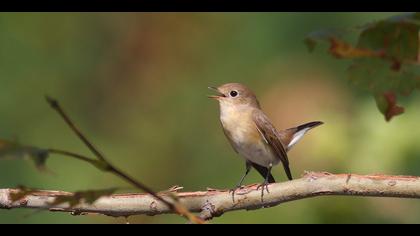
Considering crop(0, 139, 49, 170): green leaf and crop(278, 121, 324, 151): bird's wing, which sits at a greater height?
crop(278, 121, 324, 151): bird's wing

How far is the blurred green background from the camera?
569cm

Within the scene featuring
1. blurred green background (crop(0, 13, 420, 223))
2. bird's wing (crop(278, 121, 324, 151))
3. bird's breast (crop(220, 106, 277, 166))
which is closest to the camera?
bird's breast (crop(220, 106, 277, 166))

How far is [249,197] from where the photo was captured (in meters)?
2.41

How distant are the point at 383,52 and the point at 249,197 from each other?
1.20m

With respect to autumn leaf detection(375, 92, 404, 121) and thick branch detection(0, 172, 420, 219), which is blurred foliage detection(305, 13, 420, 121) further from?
thick branch detection(0, 172, 420, 219)

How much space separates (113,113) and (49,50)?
105 cm

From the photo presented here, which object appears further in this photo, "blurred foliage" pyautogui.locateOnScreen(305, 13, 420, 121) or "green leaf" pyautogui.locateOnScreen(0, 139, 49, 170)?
"blurred foliage" pyautogui.locateOnScreen(305, 13, 420, 121)

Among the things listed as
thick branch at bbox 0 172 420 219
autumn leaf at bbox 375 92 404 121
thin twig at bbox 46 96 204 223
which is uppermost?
thick branch at bbox 0 172 420 219

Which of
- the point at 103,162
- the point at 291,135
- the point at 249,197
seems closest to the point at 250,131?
the point at 291,135

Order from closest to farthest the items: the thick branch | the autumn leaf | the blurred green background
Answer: the autumn leaf < the thick branch < the blurred green background

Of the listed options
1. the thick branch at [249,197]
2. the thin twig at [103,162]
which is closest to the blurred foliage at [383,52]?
the thin twig at [103,162]

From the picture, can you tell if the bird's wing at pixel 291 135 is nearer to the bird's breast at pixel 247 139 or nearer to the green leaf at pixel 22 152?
the bird's breast at pixel 247 139

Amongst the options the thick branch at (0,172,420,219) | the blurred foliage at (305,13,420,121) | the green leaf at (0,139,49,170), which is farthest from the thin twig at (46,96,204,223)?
the thick branch at (0,172,420,219)

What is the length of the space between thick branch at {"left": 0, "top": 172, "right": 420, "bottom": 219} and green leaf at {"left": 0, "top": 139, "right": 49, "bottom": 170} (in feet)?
3.27
